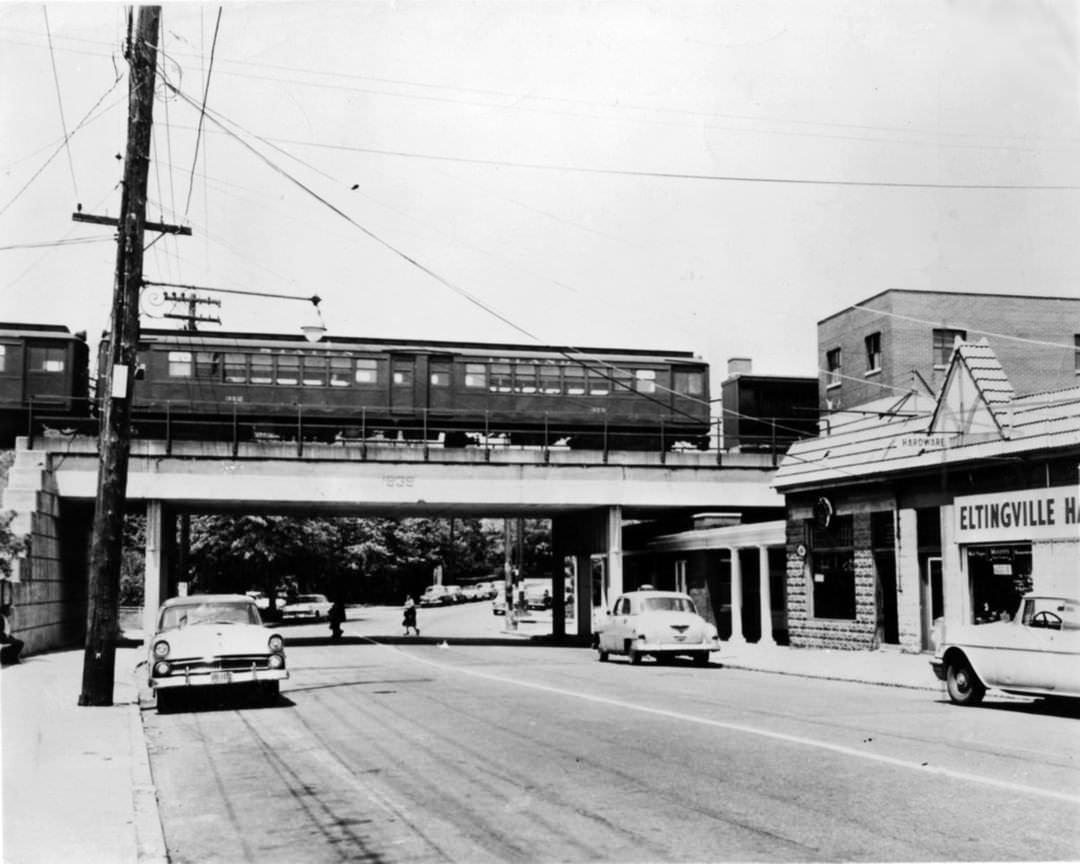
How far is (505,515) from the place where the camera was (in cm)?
3934

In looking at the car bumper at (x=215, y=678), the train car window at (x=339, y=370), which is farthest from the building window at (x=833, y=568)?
the train car window at (x=339, y=370)

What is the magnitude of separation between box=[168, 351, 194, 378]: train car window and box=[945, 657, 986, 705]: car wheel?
2568cm

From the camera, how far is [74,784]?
9531 millimetres

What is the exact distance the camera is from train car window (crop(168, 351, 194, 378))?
34719 millimetres

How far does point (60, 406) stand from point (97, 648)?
65.9 ft

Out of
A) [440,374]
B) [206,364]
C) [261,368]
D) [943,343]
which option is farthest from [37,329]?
[943,343]

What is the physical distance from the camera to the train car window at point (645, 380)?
123 ft

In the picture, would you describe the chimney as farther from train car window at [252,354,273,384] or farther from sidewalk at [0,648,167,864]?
sidewalk at [0,648,167,864]

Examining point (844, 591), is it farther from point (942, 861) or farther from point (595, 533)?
point (942, 861)

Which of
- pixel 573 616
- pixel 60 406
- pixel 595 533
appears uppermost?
pixel 60 406

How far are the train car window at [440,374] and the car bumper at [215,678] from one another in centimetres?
2106

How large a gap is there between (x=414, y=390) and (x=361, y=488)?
13.9 feet

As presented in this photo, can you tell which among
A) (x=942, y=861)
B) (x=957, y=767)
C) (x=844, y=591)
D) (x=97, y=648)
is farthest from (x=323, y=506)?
(x=942, y=861)

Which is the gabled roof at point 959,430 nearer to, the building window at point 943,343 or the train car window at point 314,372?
the train car window at point 314,372
